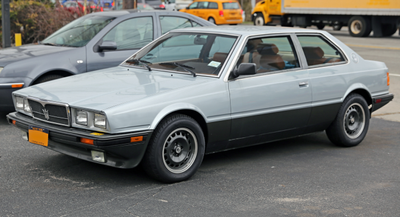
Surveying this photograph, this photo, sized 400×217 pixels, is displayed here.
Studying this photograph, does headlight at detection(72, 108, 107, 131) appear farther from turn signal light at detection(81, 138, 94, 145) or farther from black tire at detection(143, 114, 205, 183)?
black tire at detection(143, 114, 205, 183)

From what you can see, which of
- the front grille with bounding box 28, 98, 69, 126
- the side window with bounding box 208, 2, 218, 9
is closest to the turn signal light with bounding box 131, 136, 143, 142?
the front grille with bounding box 28, 98, 69, 126

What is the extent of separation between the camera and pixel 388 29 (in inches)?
977

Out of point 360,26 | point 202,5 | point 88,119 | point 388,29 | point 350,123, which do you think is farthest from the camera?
point 202,5

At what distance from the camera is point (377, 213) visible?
3.89 metres

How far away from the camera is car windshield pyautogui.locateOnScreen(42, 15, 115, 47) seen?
7.62 m

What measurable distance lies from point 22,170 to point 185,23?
442 cm

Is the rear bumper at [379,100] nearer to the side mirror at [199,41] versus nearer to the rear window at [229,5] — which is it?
the side mirror at [199,41]

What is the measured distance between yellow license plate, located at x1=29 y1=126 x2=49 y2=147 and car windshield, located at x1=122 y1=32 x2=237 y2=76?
4.60 feet

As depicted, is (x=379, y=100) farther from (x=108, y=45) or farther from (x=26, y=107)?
(x=26, y=107)

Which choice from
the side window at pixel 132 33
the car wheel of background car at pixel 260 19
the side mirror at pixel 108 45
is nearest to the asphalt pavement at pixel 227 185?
the side mirror at pixel 108 45

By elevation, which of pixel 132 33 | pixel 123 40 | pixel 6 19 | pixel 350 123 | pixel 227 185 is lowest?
pixel 227 185

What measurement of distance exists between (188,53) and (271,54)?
2.92 ft

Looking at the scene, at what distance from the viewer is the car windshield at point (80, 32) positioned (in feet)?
25.0

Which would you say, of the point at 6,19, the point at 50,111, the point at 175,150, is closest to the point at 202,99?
the point at 175,150
